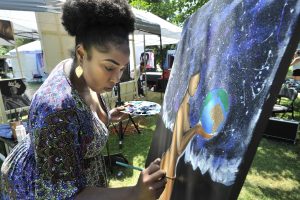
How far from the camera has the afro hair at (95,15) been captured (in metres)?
1.02

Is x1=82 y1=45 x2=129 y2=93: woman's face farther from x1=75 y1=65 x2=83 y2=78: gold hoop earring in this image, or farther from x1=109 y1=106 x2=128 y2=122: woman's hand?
x1=109 y1=106 x2=128 y2=122: woman's hand

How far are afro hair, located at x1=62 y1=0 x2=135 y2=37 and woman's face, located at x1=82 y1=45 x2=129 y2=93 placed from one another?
108 millimetres

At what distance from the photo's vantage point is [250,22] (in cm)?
88

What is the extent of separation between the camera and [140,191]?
3.09ft

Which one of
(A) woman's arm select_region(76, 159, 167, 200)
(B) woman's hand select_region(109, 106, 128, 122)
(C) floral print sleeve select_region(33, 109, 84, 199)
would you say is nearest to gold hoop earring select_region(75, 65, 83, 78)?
(C) floral print sleeve select_region(33, 109, 84, 199)

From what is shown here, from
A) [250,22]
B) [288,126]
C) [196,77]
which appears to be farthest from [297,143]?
[250,22]

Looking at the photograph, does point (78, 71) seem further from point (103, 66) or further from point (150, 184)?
point (150, 184)

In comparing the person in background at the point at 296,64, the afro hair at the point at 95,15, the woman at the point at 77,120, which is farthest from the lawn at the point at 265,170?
the afro hair at the point at 95,15

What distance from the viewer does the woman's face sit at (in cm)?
103

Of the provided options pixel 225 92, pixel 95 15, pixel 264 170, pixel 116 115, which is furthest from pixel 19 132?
pixel 264 170

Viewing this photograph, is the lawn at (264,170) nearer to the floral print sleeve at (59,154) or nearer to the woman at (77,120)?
the woman at (77,120)

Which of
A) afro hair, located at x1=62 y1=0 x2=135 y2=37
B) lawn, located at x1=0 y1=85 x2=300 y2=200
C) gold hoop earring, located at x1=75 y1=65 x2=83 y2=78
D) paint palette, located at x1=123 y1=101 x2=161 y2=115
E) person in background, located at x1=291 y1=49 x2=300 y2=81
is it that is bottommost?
lawn, located at x1=0 y1=85 x2=300 y2=200

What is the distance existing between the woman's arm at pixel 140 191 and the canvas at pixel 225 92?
0.18 m

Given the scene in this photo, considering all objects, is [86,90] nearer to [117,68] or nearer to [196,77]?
[117,68]
